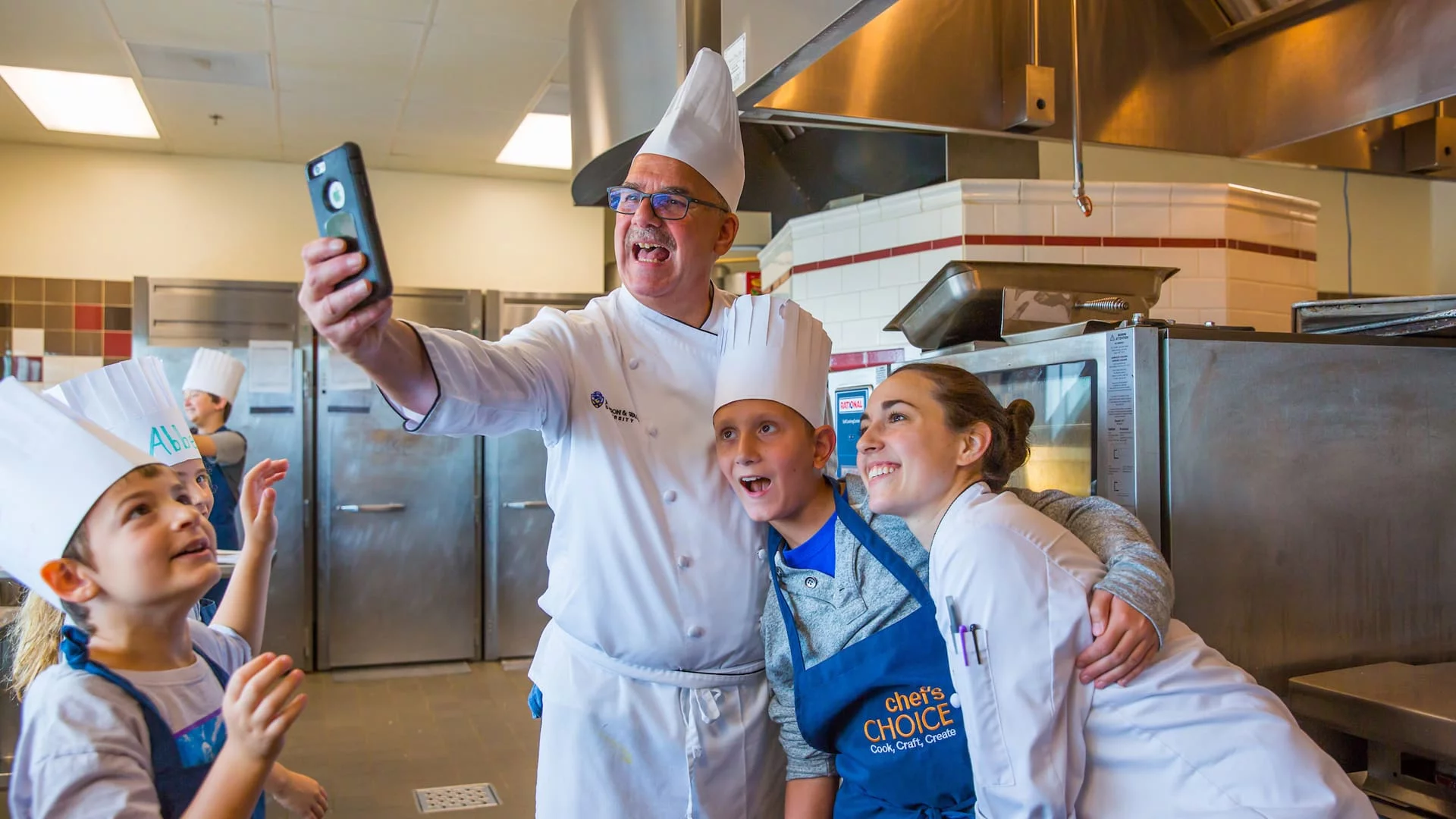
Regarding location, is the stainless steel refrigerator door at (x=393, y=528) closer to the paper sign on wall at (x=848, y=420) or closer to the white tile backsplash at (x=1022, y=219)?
the paper sign on wall at (x=848, y=420)

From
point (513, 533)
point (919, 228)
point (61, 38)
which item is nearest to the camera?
point (919, 228)

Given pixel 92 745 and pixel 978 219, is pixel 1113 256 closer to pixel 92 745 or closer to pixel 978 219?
pixel 978 219

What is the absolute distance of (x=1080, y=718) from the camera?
4.39 ft

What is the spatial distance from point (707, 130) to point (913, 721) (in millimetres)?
1013

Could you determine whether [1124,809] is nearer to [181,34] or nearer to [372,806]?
[372,806]

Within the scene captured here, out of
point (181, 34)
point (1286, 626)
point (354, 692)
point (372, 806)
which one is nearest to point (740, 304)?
point (1286, 626)

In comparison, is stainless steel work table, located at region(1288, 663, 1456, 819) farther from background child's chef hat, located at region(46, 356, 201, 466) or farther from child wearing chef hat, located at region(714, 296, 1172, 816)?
background child's chef hat, located at region(46, 356, 201, 466)

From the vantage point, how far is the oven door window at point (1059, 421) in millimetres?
1779

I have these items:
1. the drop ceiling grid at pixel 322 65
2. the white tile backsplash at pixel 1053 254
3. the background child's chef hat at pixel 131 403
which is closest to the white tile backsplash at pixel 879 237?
the white tile backsplash at pixel 1053 254

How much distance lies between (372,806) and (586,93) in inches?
104

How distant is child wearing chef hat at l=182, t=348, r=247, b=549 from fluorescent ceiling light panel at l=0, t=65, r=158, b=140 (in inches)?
54.6

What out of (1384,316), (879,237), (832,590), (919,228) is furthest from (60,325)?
(1384,316)

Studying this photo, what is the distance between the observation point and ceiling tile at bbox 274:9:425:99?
166 inches

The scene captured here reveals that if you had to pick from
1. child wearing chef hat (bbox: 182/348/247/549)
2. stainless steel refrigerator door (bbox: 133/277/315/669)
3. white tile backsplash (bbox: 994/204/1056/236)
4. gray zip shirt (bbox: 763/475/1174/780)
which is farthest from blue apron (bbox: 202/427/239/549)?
gray zip shirt (bbox: 763/475/1174/780)
